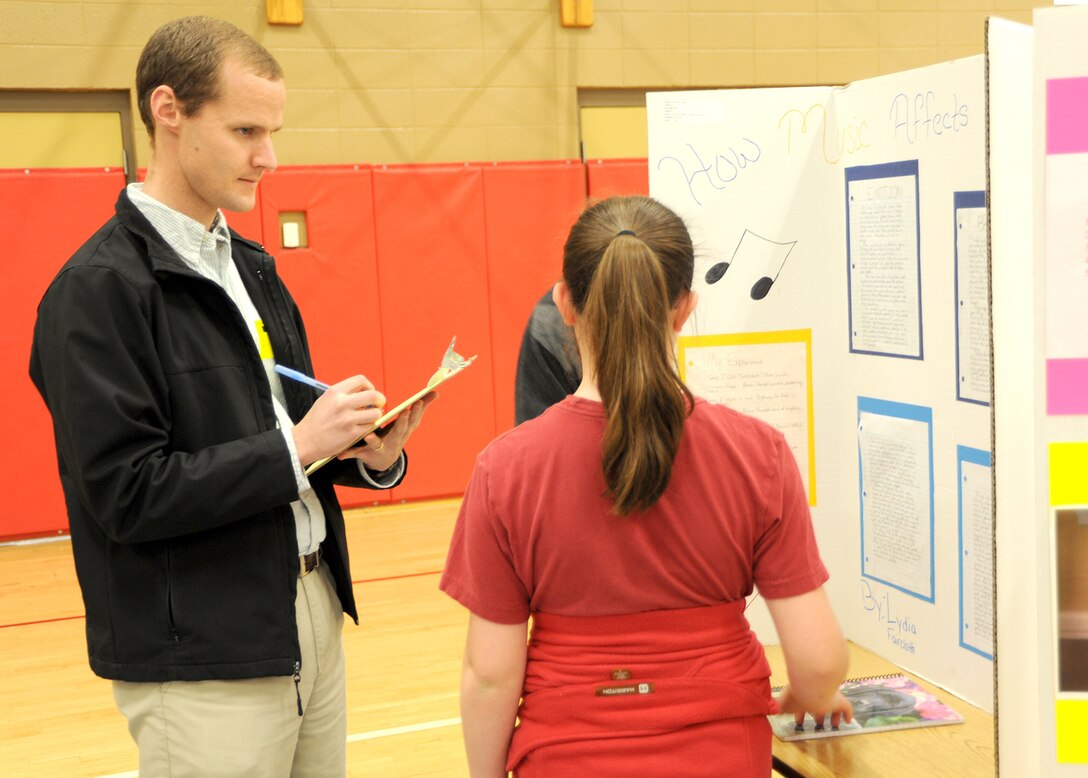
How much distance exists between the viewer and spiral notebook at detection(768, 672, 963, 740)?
1740 mm

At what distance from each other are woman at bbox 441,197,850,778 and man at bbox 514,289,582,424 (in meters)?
0.83

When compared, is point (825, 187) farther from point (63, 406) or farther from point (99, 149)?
point (99, 149)

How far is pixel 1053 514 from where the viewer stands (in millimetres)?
1209

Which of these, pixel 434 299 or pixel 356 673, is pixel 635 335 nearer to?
pixel 356 673

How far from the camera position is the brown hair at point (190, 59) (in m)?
1.48

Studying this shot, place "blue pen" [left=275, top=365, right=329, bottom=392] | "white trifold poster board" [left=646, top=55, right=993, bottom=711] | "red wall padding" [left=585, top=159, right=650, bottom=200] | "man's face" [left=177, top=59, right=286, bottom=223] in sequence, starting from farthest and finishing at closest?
"red wall padding" [left=585, top=159, right=650, bottom=200]
"white trifold poster board" [left=646, top=55, right=993, bottom=711]
"blue pen" [left=275, top=365, right=329, bottom=392]
"man's face" [left=177, top=59, right=286, bottom=223]

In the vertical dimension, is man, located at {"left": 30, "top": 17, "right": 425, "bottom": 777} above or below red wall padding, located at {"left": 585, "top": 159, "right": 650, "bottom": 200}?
below

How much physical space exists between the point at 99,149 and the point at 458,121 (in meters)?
2.15

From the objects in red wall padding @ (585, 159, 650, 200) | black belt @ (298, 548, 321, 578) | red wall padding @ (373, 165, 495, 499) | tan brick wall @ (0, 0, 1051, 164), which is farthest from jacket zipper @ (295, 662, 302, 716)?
tan brick wall @ (0, 0, 1051, 164)

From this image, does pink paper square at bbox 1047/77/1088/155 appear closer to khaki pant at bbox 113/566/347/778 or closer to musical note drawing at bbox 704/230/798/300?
musical note drawing at bbox 704/230/798/300

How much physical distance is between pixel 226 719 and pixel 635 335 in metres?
0.83

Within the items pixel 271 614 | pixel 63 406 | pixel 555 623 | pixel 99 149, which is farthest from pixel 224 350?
pixel 99 149

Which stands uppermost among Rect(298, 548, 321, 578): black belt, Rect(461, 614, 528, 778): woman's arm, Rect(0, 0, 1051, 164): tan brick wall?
Rect(0, 0, 1051, 164): tan brick wall

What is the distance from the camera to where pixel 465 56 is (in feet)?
21.9
